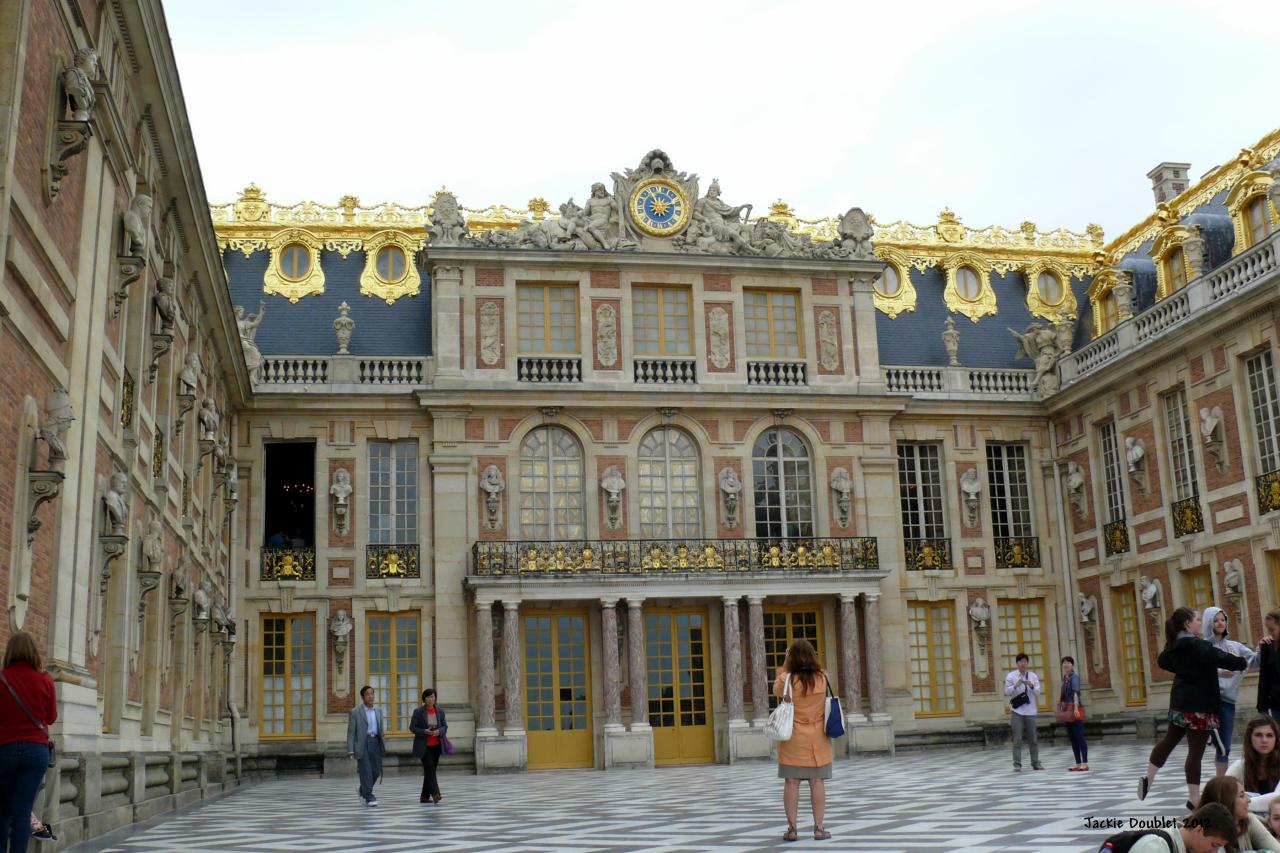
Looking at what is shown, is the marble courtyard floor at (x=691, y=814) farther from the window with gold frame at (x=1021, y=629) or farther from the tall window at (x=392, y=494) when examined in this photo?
the window with gold frame at (x=1021, y=629)

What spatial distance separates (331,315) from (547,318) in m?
4.44

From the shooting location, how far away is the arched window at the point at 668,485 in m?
26.2

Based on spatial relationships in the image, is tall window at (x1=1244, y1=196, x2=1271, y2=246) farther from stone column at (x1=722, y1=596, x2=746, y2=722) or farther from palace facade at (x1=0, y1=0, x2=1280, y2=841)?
stone column at (x1=722, y1=596, x2=746, y2=722)

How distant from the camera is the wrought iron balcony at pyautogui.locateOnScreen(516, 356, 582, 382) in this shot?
26344mm

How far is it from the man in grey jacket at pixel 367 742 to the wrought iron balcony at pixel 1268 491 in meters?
13.5

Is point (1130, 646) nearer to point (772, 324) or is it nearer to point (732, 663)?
point (732, 663)

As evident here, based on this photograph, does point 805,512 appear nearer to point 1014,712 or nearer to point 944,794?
point 1014,712

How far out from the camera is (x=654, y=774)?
21875mm

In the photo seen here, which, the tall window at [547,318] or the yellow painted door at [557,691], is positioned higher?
the tall window at [547,318]

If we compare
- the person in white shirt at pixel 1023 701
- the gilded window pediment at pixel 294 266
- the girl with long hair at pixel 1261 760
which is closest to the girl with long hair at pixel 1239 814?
the girl with long hair at pixel 1261 760

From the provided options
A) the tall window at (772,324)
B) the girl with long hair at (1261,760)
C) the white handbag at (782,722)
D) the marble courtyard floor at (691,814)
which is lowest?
the marble courtyard floor at (691,814)

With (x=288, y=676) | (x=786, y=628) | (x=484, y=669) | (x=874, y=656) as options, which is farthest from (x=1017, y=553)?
(x=288, y=676)

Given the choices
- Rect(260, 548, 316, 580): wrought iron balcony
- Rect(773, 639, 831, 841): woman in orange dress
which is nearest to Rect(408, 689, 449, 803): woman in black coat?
Rect(773, 639, 831, 841): woman in orange dress

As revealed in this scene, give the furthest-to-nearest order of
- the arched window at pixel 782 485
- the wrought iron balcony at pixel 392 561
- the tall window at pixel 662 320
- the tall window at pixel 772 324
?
the tall window at pixel 772 324
the tall window at pixel 662 320
the arched window at pixel 782 485
the wrought iron balcony at pixel 392 561
